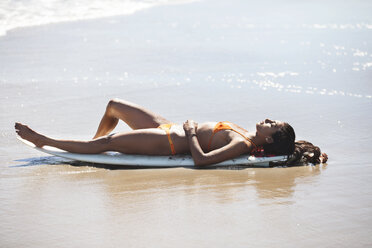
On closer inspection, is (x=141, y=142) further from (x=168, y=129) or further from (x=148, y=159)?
(x=168, y=129)

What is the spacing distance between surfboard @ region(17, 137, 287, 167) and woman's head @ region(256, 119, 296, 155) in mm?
98

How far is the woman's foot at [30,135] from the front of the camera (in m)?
5.60

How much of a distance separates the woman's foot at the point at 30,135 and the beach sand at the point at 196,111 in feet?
0.55

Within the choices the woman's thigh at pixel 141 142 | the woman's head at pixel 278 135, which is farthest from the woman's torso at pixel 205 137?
the woman's head at pixel 278 135

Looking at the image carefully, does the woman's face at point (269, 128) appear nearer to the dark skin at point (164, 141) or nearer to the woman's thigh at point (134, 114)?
the dark skin at point (164, 141)

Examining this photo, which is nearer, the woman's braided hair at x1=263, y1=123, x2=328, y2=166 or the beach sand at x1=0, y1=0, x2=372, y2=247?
the beach sand at x1=0, y1=0, x2=372, y2=247

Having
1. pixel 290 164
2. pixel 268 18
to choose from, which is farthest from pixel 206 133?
pixel 268 18

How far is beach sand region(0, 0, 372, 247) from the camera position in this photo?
3.88 meters

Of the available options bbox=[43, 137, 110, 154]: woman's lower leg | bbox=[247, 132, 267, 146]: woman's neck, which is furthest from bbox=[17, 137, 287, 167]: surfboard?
bbox=[247, 132, 267, 146]: woman's neck

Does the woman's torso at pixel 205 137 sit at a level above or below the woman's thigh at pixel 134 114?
below

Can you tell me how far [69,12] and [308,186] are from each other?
10.9 metres

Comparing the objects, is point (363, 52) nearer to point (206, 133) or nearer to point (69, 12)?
point (206, 133)

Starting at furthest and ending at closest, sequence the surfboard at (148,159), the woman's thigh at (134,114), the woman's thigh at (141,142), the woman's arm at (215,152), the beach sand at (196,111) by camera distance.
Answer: the woman's thigh at (134,114) → the woman's thigh at (141,142) → the surfboard at (148,159) → the woman's arm at (215,152) → the beach sand at (196,111)

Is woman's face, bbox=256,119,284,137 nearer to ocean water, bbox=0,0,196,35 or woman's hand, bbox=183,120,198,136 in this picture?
woman's hand, bbox=183,120,198,136
